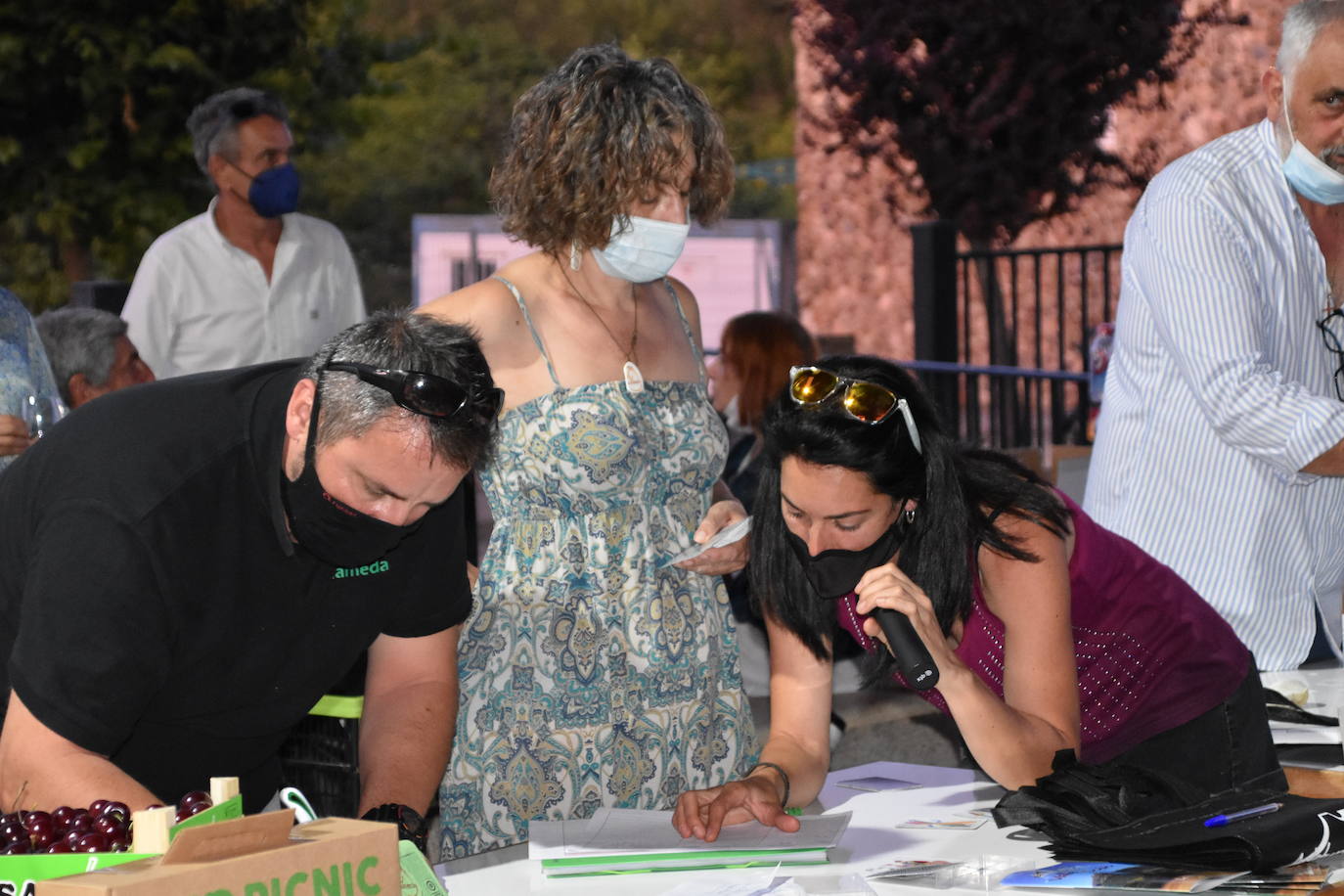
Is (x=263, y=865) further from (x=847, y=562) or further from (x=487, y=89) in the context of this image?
(x=487, y=89)

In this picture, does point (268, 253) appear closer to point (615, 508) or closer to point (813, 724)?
point (615, 508)

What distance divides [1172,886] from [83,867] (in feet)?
3.38

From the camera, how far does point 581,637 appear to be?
7.80 ft

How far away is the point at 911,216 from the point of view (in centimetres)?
1184

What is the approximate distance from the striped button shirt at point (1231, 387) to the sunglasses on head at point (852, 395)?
2.08 ft

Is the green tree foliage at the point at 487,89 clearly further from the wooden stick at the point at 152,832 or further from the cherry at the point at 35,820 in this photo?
the wooden stick at the point at 152,832

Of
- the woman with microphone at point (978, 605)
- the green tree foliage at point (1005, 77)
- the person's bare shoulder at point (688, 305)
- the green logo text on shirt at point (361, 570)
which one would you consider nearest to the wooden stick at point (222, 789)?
the green logo text on shirt at point (361, 570)

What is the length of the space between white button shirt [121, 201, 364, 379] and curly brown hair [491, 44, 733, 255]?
2.32m

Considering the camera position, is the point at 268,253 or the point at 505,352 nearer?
the point at 505,352

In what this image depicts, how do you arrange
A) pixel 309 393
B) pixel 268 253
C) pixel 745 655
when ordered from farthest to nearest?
1. pixel 268 253
2. pixel 745 655
3. pixel 309 393

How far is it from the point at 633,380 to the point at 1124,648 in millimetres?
798

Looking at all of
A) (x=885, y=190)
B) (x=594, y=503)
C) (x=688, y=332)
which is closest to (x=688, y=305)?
(x=688, y=332)

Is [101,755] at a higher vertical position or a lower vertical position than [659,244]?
lower

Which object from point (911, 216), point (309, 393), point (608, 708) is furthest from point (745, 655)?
point (911, 216)
